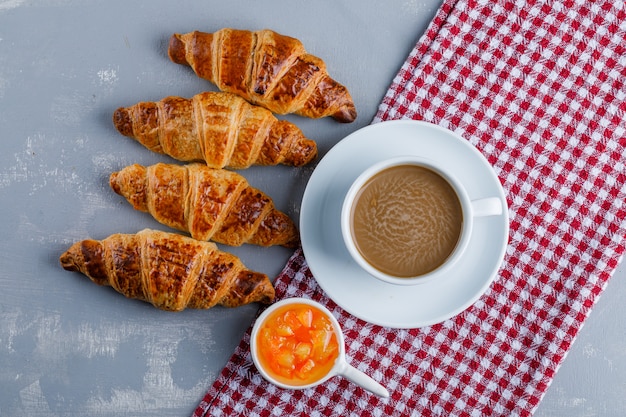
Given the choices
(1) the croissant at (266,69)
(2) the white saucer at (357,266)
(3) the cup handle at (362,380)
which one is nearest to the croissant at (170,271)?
(2) the white saucer at (357,266)

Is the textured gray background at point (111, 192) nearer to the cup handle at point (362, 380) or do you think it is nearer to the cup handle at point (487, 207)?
the cup handle at point (362, 380)

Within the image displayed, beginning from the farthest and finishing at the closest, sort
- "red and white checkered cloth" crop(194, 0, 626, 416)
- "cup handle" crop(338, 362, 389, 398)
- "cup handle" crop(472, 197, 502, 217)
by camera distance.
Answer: "red and white checkered cloth" crop(194, 0, 626, 416) → "cup handle" crop(338, 362, 389, 398) → "cup handle" crop(472, 197, 502, 217)

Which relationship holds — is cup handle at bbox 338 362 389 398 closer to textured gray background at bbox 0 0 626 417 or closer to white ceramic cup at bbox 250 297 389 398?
white ceramic cup at bbox 250 297 389 398

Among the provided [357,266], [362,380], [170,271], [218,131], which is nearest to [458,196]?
[357,266]

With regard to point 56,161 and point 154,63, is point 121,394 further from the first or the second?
point 154,63

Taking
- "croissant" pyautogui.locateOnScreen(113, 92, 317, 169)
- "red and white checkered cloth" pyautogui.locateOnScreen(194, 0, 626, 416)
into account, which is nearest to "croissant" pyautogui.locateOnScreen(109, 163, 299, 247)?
Result: "croissant" pyautogui.locateOnScreen(113, 92, 317, 169)

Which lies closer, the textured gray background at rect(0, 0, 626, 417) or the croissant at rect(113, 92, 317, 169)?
the croissant at rect(113, 92, 317, 169)
